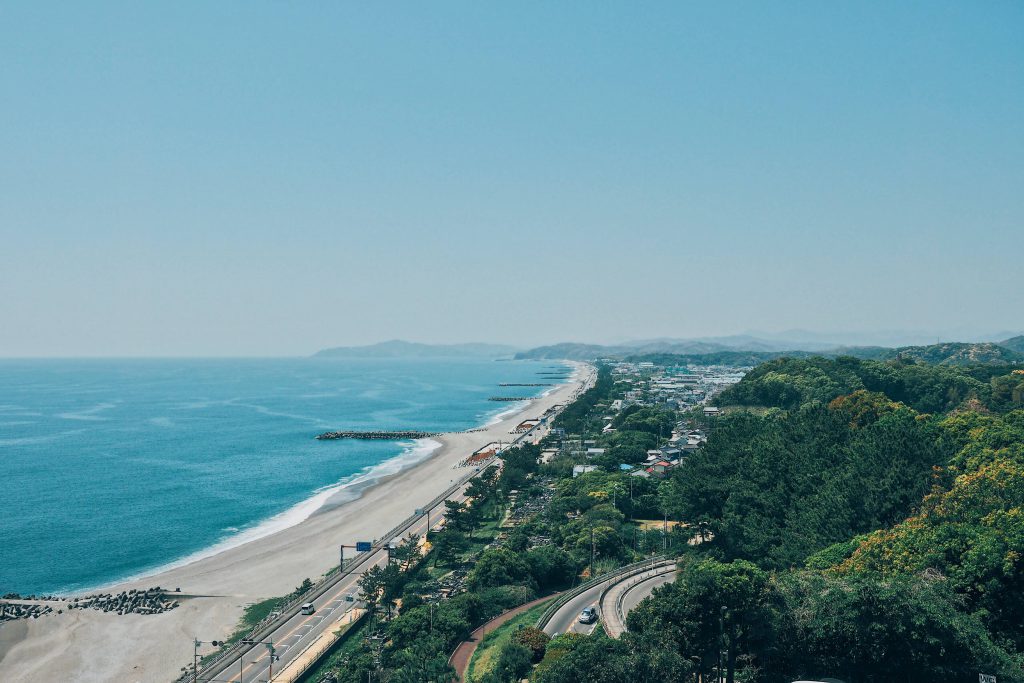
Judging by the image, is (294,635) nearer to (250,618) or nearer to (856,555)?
(250,618)

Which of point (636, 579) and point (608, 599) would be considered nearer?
point (608, 599)

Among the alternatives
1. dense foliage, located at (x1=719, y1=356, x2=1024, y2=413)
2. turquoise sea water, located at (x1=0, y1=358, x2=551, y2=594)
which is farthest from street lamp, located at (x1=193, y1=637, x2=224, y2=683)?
dense foliage, located at (x1=719, y1=356, x2=1024, y2=413)

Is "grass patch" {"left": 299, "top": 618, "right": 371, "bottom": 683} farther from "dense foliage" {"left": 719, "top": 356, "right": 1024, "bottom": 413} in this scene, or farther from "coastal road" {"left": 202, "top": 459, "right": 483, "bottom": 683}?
"dense foliage" {"left": 719, "top": 356, "right": 1024, "bottom": 413}

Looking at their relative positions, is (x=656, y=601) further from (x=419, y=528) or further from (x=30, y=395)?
(x=30, y=395)

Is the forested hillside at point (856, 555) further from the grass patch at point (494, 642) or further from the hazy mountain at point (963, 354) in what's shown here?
the hazy mountain at point (963, 354)

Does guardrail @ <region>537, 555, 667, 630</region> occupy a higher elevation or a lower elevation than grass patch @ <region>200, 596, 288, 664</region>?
higher

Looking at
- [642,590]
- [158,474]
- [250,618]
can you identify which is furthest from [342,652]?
[158,474]

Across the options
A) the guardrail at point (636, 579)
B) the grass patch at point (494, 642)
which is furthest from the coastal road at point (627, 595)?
the grass patch at point (494, 642)
